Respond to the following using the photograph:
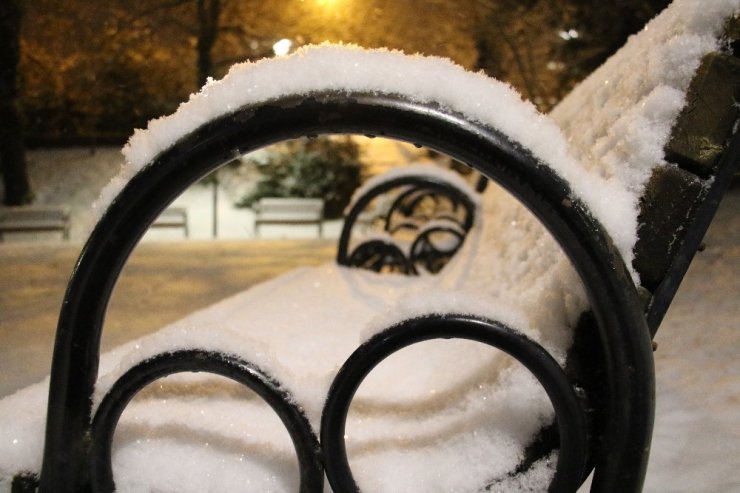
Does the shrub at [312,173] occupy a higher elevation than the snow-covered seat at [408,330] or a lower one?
higher

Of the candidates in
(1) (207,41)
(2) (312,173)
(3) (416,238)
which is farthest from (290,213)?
(3) (416,238)

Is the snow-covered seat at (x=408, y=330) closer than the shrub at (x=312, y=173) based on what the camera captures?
Yes

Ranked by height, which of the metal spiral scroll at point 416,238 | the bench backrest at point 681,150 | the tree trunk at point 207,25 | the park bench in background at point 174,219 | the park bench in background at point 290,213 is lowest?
the bench backrest at point 681,150

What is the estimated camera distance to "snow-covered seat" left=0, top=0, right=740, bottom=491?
708 mm

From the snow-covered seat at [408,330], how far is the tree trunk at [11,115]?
3.45m

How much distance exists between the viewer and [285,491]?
854 mm

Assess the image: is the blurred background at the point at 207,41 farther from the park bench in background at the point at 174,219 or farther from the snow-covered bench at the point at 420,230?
the park bench in background at the point at 174,219

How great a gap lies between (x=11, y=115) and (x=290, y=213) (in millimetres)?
4795

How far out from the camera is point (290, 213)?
31.7 ft

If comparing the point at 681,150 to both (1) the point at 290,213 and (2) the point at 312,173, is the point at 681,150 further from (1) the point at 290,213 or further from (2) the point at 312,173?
(2) the point at 312,173

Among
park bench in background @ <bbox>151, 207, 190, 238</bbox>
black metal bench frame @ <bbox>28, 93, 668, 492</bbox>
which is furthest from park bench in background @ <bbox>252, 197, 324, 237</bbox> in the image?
black metal bench frame @ <bbox>28, 93, 668, 492</bbox>

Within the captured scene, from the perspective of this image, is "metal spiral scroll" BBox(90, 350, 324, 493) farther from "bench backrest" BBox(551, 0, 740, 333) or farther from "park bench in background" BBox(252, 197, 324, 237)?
"park bench in background" BBox(252, 197, 324, 237)

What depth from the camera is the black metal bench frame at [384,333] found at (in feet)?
2.30

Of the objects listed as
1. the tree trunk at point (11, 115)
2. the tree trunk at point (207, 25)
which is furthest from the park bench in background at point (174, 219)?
the tree trunk at point (207, 25)
